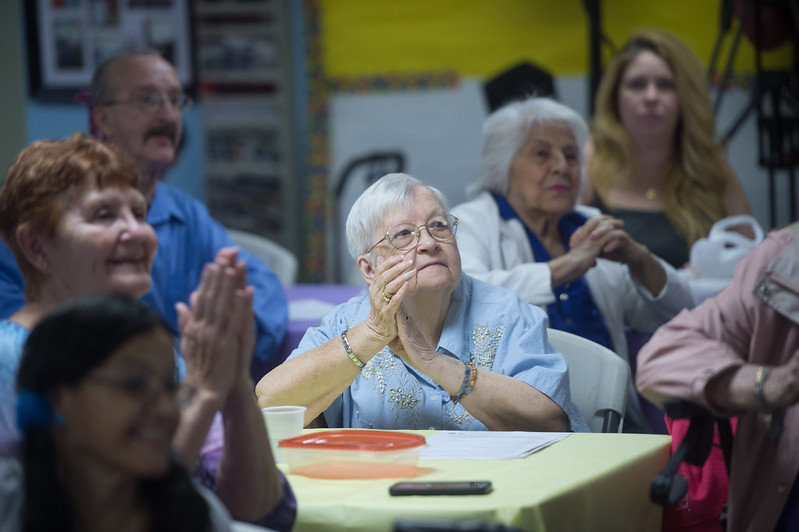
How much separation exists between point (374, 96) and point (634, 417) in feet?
11.0

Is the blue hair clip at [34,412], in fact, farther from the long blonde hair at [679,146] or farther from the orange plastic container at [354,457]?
the long blonde hair at [679,146]

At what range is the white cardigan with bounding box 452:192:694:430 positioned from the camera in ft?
10.3

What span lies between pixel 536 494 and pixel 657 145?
3015 mm

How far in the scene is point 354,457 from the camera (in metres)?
1.80

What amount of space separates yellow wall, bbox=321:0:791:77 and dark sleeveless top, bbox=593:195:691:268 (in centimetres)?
166

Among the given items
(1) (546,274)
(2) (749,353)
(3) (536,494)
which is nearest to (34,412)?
(3) (536,494)

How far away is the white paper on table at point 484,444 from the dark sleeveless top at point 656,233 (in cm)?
205

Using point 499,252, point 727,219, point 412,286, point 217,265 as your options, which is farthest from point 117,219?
point 727,219

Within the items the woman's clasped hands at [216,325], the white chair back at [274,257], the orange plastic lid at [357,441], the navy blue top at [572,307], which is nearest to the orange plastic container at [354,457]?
the orange plastic lid at [357,441]

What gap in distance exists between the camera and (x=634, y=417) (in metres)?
3.10

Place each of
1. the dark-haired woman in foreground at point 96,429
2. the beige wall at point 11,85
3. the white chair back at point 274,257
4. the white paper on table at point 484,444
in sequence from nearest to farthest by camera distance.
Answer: the dark-haired woman in foreground at point 96,429, the white paper on table at point 484,444, the white chair back at point 274,257, the beige wall at point 11,85

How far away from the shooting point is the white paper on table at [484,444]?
193cm

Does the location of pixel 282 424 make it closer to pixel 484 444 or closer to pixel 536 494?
pixel 484 444

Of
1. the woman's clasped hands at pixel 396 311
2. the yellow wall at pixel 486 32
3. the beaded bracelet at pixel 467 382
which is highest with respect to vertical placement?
the yellow wall at pixel 486 32
